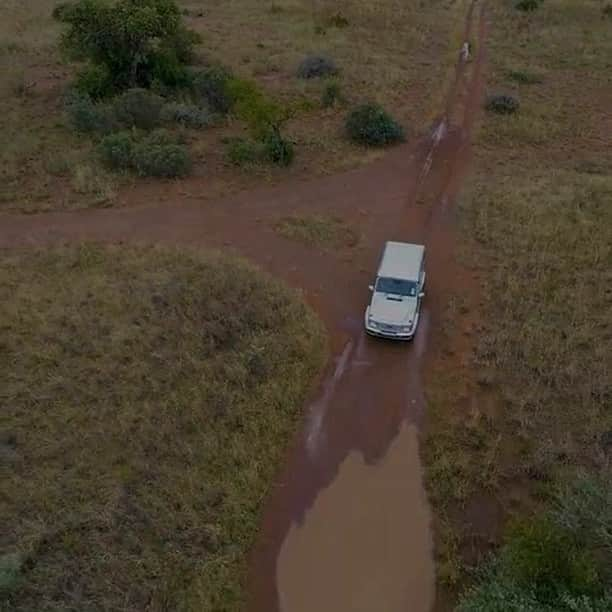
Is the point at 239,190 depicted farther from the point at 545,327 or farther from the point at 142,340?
the point at 545,327

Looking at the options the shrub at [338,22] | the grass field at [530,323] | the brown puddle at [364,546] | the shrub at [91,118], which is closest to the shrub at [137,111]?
the shrub at [91,118]

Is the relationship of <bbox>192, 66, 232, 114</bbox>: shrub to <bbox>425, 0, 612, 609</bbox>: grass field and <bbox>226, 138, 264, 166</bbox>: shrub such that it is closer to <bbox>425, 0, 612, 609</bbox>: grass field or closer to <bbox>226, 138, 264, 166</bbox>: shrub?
<bbox>226, 138, 264, 166</bbox>: shrub

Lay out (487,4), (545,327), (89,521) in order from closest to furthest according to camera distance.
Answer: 1. (89,521)
2. (545,327)
3. (487,4)

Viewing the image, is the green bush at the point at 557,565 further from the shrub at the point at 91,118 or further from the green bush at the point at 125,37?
the green bush at the point at 125,37

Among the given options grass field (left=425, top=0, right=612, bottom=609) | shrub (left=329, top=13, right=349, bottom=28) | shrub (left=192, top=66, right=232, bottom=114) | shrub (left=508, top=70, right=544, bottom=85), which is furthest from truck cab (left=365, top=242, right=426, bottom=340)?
shrub (left=329, top=13, right=349, bottom=28)

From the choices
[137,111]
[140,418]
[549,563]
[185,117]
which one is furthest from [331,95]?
[549,563]

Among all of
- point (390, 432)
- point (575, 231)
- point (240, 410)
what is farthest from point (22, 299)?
point (575, 231)

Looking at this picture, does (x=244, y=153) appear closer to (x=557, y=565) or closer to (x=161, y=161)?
(x=161, y=161)
